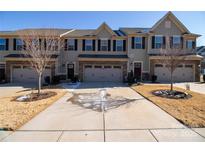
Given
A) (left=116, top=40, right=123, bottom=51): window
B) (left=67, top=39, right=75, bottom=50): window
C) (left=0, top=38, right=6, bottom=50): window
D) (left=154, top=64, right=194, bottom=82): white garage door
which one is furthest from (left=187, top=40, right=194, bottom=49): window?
(left=0, top=38, right=6, bottom=50): window

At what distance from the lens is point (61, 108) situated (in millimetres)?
8516

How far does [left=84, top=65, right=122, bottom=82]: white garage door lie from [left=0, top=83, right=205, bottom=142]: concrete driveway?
13.3 m

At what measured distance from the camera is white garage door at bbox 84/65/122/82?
2141cm

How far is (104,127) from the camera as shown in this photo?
595 cm

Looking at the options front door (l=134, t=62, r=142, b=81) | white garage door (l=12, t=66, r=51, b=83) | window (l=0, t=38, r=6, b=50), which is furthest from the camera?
front door (l=134, t=62, r=142, b=81)

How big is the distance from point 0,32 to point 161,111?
2191 cm

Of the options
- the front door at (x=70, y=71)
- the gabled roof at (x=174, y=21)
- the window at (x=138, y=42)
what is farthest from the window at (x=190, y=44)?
the front door at (x=70, y=71)

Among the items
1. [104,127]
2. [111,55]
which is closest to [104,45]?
[111,55]

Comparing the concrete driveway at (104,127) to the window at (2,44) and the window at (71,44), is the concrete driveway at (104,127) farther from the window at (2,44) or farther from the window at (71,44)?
the window at (2,44)

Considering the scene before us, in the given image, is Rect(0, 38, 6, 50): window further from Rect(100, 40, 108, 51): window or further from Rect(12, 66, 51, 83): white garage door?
Rect(100, 40, 108, 51): window

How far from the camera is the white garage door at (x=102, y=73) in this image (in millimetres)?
21406

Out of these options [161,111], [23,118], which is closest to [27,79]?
[23,118]

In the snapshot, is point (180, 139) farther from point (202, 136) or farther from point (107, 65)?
point (107, 65)

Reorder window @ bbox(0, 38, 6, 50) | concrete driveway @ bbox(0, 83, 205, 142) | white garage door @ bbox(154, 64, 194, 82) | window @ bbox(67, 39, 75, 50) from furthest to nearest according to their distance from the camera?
window @ bbox(67, 39, 75, 50)
window @ bbox(0, 38, 6, 50)
white garage door @ bbox(154, 64, 194, 82)
concrete driveway @ bbox(0, 83, 205, 142)
